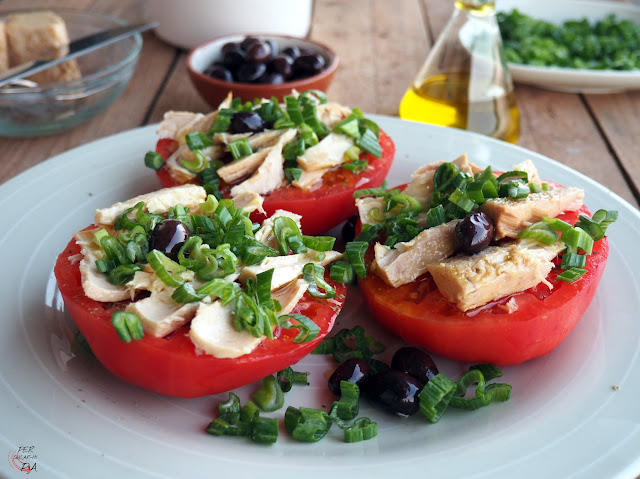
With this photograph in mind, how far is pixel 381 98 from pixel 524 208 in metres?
2.32

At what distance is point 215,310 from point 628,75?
10.7ft

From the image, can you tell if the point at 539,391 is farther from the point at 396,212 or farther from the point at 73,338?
the point at 73,338

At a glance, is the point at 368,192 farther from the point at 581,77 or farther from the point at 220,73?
the point at 581,77

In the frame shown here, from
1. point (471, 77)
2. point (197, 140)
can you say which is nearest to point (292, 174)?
point (197, 140)

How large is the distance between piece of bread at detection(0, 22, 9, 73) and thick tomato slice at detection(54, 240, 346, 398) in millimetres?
2368

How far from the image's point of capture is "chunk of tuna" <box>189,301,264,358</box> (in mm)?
1830

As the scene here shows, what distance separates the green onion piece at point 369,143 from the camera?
2.89 meters

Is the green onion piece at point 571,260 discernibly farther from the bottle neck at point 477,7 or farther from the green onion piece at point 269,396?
the bottle neck at point 477,7

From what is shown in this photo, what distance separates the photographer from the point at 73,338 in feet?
7.50

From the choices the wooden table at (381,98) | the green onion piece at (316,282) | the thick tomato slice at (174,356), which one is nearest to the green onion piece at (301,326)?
the thick tomato slice at (174,356)

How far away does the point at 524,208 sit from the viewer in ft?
7.34

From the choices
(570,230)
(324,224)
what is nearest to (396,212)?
(324,224)

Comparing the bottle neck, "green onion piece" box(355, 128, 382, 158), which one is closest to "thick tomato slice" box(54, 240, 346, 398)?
"green onion piece" box(355, 128, 382, 158)

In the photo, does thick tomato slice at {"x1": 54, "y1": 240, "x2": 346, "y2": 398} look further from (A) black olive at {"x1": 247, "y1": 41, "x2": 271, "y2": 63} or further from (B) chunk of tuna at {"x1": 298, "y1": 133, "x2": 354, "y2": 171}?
(A) black olive at {"x1": 247, "y1": 41, "x2": 271, "y2": 63}
